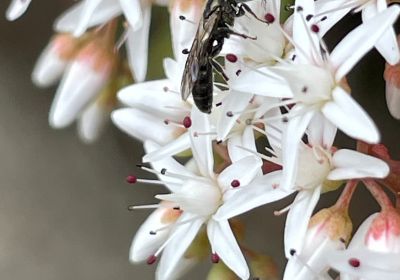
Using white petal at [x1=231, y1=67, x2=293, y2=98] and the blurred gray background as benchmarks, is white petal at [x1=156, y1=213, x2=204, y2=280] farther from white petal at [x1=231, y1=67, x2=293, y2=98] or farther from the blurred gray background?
the blurred gray background

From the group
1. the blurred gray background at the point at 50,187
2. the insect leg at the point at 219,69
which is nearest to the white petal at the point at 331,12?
the insect leg at the point at 219,69

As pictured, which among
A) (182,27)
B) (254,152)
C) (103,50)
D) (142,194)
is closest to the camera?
(254,152)

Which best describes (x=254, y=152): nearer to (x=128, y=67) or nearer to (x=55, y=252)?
(x=128, y=67)

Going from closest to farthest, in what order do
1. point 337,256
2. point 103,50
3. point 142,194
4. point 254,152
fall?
point 337,256 → point 254,152 → point 103,50 → point 142,194

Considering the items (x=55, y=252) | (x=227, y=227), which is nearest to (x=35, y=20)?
(x=55, y=252)

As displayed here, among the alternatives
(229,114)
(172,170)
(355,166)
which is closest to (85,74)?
(172,170)

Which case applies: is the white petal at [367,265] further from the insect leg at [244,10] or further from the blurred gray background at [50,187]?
the blurred gray background at [50,187]
